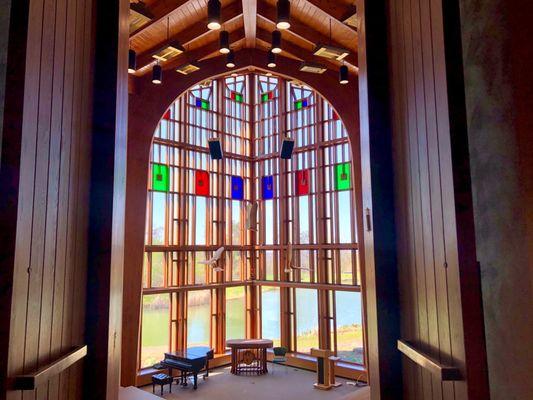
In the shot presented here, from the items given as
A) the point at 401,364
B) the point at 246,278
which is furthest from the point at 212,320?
the point at 401,364

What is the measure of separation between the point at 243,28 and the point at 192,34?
58.4 inches

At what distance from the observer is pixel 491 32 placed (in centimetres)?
117

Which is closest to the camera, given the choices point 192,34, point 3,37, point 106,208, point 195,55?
point 3,37

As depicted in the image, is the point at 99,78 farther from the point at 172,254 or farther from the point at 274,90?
the point at 274,90

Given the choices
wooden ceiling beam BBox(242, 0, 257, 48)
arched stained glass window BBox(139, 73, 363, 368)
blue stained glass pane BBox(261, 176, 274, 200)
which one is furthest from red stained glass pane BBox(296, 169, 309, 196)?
wooden ceiling beam BBox(242, 0, 257, 48)

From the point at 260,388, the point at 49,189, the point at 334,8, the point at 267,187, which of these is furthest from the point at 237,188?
the point at 49,189

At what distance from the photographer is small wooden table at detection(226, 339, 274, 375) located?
30.3 ft

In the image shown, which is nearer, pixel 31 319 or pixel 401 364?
pixel 31 319

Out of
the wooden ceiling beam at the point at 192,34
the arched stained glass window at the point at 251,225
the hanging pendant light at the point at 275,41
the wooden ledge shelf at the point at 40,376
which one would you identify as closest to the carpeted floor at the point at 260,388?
the arched stained glass window at the point at 251,225

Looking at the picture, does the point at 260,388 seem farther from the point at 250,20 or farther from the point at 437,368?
the point at 437,368

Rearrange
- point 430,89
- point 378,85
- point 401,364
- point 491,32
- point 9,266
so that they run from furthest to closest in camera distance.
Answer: point 378,85
point 401,364
point 430,89
point 491,32
point 9,266

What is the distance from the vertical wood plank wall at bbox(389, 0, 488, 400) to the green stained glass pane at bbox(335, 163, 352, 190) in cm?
806

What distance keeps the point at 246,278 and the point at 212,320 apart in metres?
1.40

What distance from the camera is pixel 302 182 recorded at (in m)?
10.6
